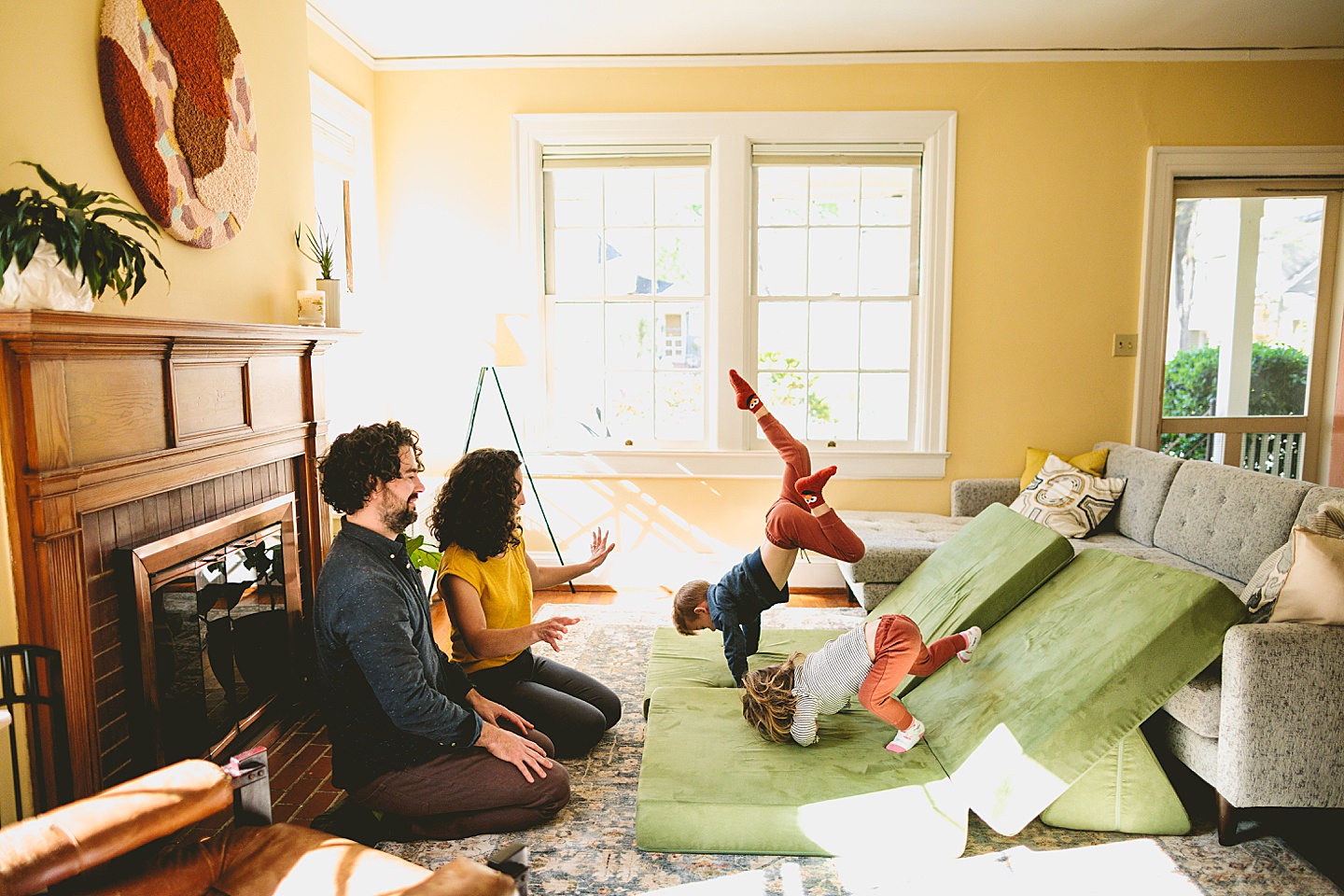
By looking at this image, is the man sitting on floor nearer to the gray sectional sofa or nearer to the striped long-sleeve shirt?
the striped long-sleeve shirt

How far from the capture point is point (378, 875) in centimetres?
149

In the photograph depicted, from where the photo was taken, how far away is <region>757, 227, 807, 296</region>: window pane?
4785 mm

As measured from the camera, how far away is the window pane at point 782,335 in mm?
4852

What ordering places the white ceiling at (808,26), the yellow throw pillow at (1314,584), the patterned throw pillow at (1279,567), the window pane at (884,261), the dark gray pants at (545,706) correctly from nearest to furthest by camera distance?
the yellow throw pillow at (1314,584) → the patterned throw pillow at (1279,567) → the dark gray pants at (545,706) → the white ceiling at (808,26) → the window pane at (884,261)

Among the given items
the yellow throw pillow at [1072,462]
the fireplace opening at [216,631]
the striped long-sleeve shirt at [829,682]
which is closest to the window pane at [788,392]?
the yellow throw pillow at [1072,462]

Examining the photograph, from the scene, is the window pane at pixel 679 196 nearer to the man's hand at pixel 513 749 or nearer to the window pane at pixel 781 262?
the window pane at pixel 781 262

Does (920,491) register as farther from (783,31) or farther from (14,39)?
(14,39)

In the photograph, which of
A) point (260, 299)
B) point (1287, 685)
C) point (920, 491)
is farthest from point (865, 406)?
point (260, 299)

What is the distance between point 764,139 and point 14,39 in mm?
3497

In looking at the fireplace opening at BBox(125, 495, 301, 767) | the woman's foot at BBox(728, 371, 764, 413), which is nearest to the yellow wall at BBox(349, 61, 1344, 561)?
the woman's foot at BBox(728, 371, 764, 413)

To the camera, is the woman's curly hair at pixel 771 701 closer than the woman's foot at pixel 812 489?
Yes

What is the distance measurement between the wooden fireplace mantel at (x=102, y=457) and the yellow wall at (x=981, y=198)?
214 cm

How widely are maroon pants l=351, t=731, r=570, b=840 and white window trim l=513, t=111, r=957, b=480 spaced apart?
8.92ft

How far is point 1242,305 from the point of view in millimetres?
4742
